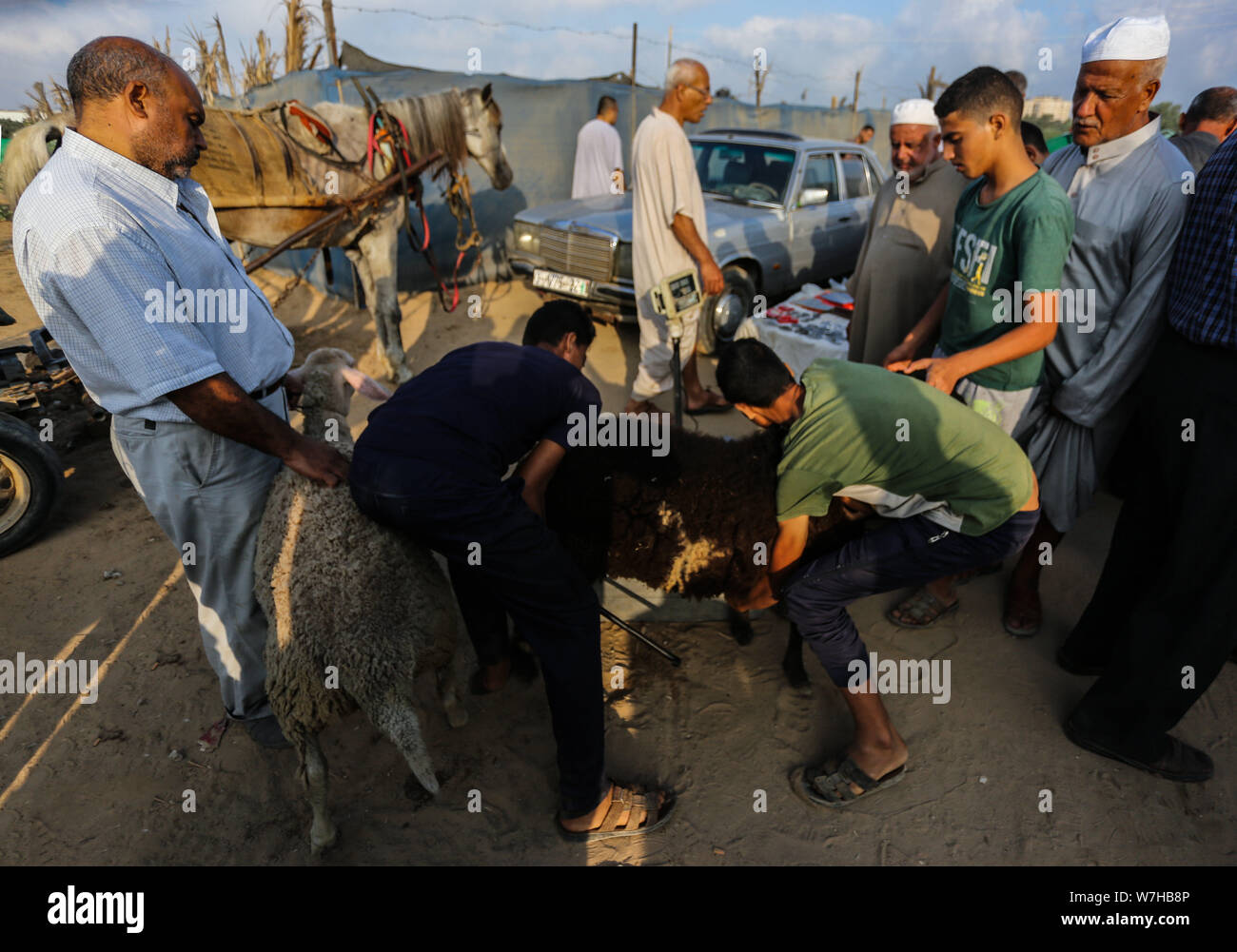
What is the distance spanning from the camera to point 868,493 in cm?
274

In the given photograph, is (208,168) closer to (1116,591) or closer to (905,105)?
(905,105)

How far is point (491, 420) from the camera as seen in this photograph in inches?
90.3

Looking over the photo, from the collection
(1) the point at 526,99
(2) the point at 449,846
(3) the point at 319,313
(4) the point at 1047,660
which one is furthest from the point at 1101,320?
(1) the point at 526,99

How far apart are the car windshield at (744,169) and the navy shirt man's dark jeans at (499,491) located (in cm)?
623

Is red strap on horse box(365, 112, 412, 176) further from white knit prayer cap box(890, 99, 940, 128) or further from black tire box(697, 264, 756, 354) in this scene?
white knit prayer cap box(890, 99, 940, 128)

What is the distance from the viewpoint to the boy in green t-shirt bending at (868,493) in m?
2.50

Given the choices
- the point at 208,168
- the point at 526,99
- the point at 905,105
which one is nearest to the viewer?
the point at 905,105

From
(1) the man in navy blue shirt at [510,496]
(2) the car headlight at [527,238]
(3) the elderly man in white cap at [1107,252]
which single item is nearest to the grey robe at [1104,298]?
(3) the elderly man in white cap at [1107,252]

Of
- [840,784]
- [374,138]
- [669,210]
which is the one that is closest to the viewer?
[840,784]

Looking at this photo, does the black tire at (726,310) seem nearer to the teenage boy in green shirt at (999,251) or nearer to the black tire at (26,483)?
the teenage boy in green shirt at (999,251)

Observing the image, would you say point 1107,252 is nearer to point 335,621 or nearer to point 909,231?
point 909,231

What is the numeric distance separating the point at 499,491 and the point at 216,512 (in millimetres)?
1174

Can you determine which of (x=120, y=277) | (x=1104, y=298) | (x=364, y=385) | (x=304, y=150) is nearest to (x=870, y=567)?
(x=1104, y=298)

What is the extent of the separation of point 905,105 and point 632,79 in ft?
29.3
